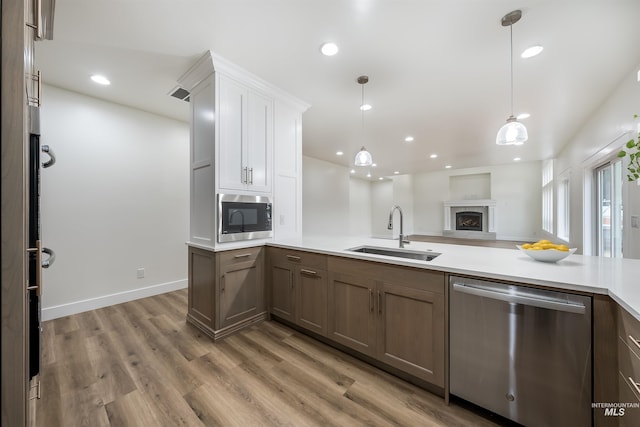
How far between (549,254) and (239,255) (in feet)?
8.10

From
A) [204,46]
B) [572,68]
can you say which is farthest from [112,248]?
[572,68]

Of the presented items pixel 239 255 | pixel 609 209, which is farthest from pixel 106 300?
pixel 609 209

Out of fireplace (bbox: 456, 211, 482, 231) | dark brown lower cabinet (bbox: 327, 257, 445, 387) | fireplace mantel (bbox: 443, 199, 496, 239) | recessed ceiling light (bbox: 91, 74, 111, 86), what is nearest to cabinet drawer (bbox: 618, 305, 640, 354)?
dark brown lower cabinet (bbox: 327, 257, 445, 387)

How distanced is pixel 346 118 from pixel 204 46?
2288 millimetres

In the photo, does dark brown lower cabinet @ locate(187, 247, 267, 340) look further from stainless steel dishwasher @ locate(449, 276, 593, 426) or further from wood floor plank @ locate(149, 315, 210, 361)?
stainless steel dishwasher @ locate(449, 276, 593, 426)

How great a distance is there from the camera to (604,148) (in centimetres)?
331

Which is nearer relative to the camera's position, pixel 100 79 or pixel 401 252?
pixel 401 252

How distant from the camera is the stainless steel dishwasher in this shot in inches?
46.3

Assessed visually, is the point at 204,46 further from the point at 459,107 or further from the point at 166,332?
the point at 459,107

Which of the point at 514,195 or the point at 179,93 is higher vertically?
the point at 179,93

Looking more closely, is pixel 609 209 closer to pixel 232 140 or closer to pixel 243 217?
pixel 243 217

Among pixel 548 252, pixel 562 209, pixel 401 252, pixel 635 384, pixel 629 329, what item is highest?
pixel 562 209

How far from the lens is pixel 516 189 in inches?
364

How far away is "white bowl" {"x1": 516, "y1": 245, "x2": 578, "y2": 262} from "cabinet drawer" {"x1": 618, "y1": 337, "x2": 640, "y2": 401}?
0.58 m
